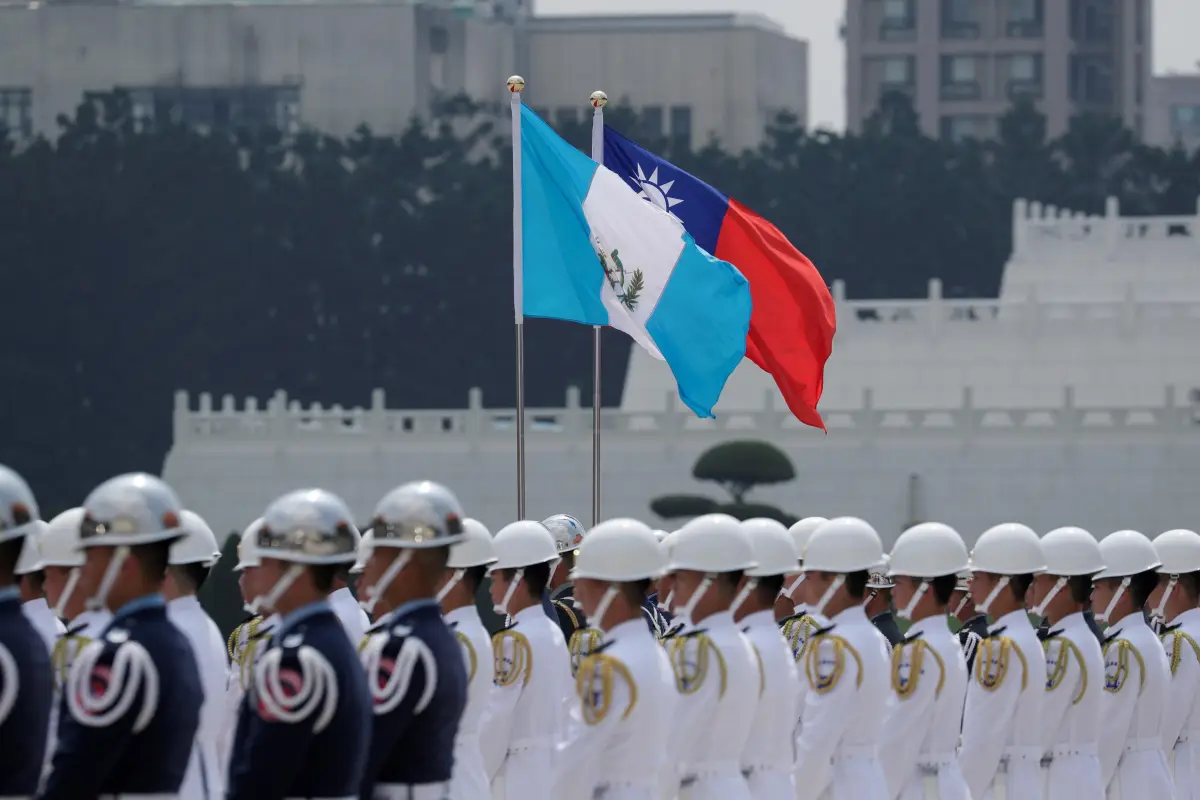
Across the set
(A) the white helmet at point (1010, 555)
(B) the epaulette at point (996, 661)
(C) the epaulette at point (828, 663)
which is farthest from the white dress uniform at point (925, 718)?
(A) the white helmet at point (1010, 555)

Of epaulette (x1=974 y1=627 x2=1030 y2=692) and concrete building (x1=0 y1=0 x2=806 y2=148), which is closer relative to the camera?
epaulette (x1=974 y1=627 x2=1030 y2=692)

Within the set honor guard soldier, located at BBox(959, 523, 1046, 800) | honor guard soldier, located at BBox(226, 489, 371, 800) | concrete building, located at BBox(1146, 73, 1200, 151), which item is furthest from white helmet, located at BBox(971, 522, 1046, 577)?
concrete building, located at BBox(1146, 73, 1200, 151)

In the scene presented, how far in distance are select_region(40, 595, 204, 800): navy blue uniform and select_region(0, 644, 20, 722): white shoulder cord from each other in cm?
12

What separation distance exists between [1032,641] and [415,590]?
3149 millimetres

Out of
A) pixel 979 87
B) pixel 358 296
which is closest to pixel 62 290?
pixel 358 296

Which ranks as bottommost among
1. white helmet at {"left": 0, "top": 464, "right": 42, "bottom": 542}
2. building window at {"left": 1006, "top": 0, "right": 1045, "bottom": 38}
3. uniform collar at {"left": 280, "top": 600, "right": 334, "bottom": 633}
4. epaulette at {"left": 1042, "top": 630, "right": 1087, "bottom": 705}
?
epaulette at {"left": 1042, "top": 630, "right": 1087, "bottom": 705}

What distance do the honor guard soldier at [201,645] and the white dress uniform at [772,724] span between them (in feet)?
5.40

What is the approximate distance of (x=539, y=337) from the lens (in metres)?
56.7

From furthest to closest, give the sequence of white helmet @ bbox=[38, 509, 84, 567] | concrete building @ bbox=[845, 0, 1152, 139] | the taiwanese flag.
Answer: concrete building @ bbox=[845, 0, 1152, 139]
the taiwanese flag
white helmet @ bbox=[38, 509, 84, 567]

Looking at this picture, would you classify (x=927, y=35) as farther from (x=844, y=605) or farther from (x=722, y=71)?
(x=844, y=605)

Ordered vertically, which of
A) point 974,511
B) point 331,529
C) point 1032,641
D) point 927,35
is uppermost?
point 927,35

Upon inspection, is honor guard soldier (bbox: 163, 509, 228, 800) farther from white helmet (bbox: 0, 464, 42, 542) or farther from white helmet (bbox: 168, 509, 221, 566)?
white helmet (bbox: 0, 464, 42, 542)

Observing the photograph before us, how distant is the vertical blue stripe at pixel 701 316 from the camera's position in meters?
14.2

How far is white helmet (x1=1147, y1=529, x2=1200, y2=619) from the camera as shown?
1118 centimetres
